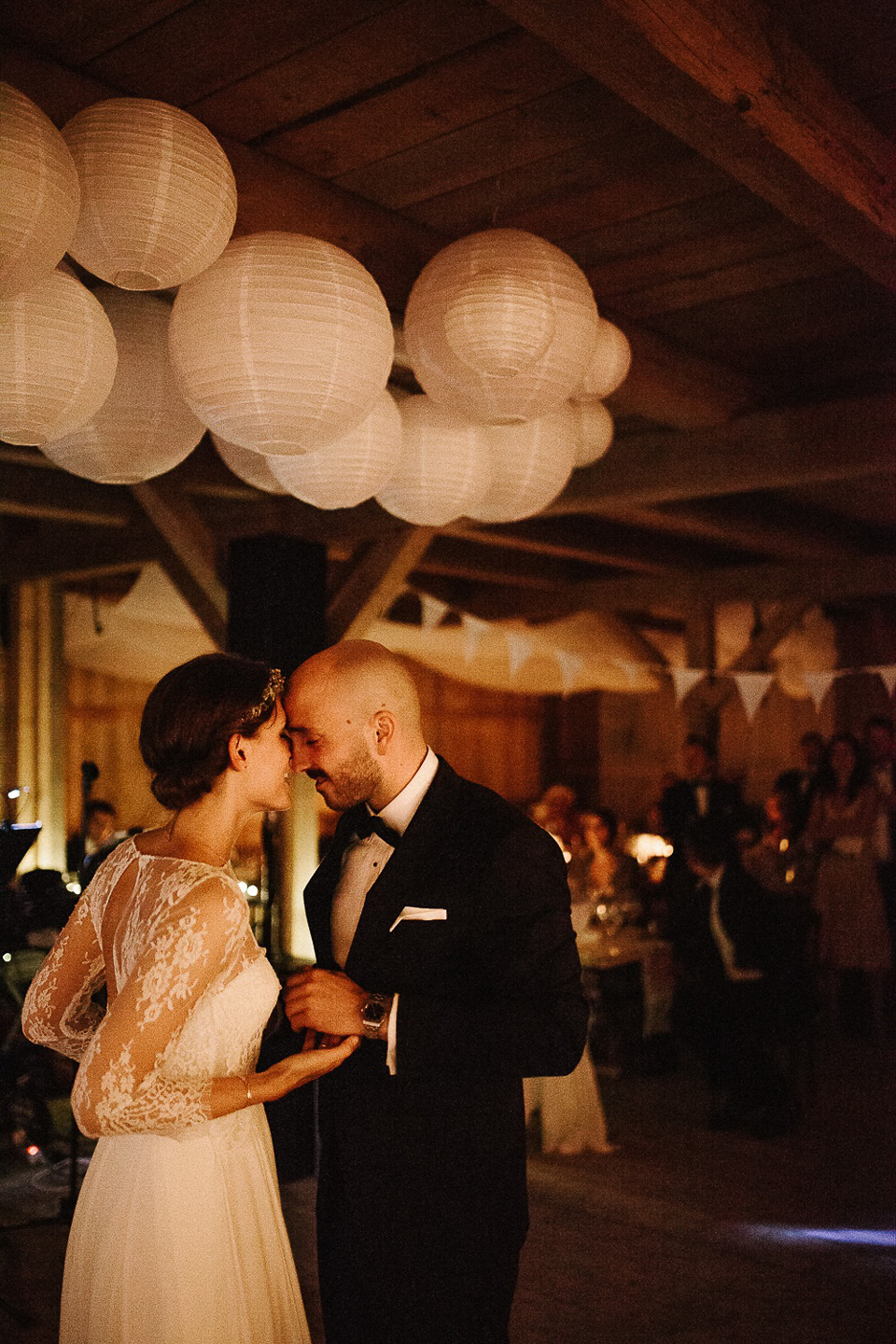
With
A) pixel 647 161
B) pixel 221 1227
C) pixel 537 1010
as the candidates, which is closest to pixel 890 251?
pixel 647 161

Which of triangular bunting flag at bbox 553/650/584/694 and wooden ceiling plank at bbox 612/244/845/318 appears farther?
triangular bunting flag at bbox 553/650/584/694

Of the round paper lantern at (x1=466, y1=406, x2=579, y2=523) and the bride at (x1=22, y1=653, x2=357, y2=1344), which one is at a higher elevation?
the round paper lantern at (x1=466, y1=406, x2=579, y2=523)

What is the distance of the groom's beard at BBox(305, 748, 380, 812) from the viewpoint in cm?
207

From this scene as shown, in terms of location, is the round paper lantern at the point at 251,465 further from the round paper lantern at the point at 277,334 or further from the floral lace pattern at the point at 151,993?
the floral lace pattern at the point at 151,993

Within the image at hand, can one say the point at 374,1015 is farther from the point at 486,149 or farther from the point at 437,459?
the point at 486,149

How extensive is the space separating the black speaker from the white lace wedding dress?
364 cm

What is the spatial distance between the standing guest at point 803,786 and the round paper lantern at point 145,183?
18.2ft

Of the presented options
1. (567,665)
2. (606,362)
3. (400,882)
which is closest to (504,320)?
(606,362)

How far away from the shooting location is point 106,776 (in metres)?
10.4

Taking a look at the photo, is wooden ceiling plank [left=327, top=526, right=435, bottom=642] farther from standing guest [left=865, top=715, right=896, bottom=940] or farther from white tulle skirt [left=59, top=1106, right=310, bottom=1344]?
white tulle skirt [left=59, top=1106, right=310, bottom=1344]

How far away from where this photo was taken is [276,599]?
5648 millimetres

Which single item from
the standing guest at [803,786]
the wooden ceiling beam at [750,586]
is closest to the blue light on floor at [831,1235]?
the standing guest at [803,786]

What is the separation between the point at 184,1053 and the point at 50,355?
49.0 inches

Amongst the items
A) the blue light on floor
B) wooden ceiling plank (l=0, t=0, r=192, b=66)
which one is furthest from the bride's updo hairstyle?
the blue light on floor
